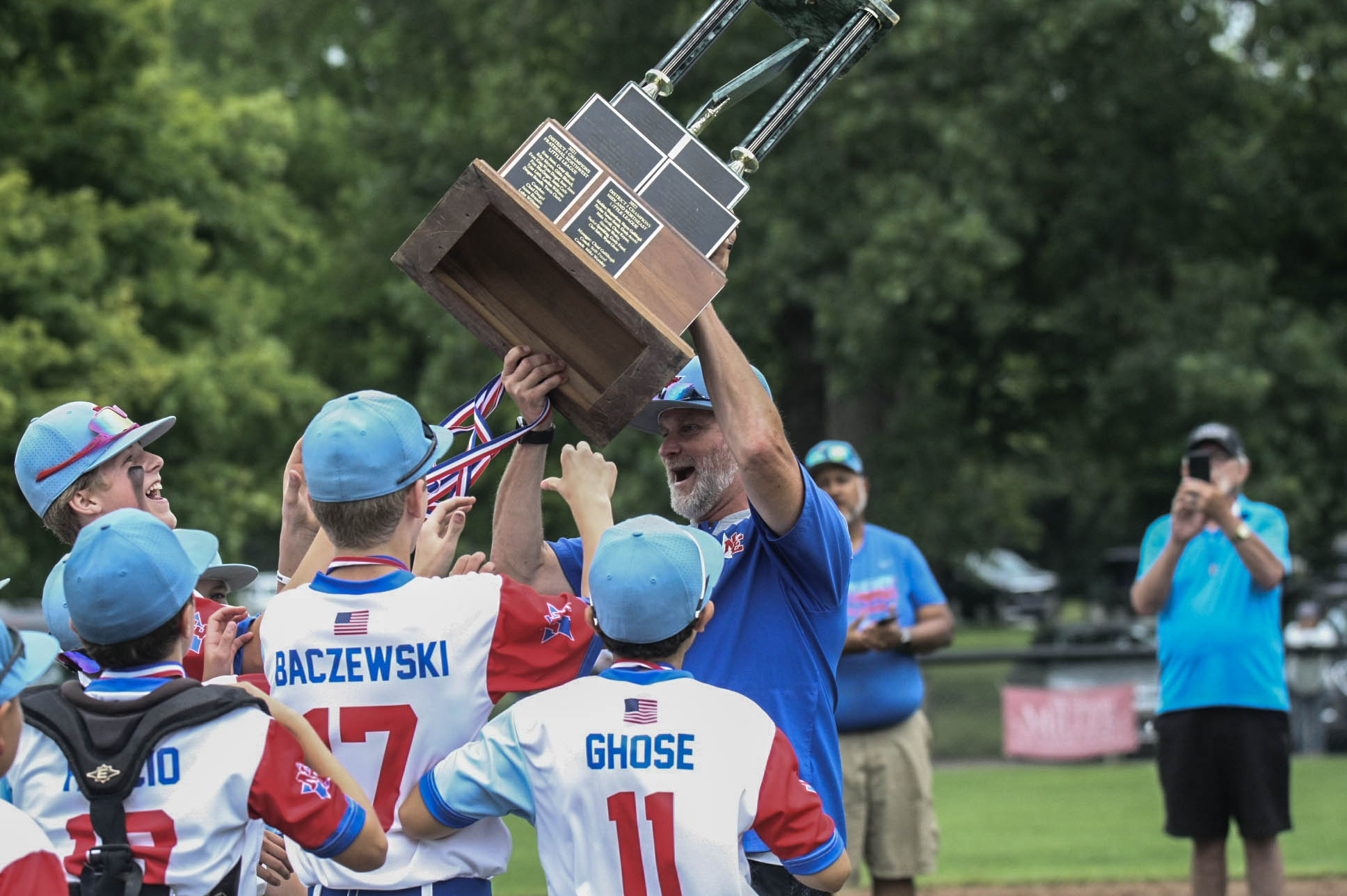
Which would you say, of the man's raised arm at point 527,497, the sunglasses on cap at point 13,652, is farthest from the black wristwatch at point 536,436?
the sunglasses on cap at point 13,652

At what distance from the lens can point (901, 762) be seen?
7.11m

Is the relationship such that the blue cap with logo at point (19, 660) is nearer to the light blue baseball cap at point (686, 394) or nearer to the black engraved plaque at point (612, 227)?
the black engraved plaque at point (612, 227)

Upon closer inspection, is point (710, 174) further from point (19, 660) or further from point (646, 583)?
point (19, 660)

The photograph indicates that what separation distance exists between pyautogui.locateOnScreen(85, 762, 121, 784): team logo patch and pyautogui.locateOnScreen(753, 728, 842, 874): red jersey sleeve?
1.29 m

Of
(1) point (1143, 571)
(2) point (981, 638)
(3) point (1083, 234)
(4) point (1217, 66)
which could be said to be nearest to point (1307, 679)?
(3) point (1083, 234)

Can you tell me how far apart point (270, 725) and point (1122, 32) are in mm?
14639

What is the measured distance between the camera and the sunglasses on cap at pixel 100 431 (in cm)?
381

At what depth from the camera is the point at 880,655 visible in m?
7.09

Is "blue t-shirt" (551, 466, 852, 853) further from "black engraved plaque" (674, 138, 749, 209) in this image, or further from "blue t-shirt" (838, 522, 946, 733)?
"blue t-shirt" (838, 522, 946, 733)

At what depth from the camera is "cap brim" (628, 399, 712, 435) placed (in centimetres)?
391

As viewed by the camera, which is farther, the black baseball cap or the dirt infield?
the dirt infield

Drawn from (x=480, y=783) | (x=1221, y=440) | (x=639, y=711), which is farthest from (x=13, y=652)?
(x=1221, y=440)

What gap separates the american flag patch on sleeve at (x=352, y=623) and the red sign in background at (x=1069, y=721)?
42.5 ft

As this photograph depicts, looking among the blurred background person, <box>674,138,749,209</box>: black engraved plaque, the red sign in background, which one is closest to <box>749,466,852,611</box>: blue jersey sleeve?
<box>674,138,749,209</box>: black engraved plaque
